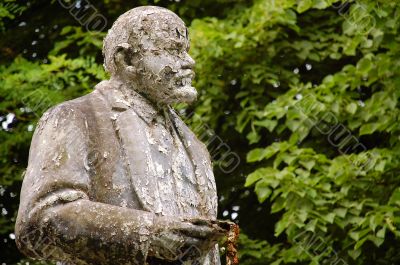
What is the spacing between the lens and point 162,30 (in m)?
6.41

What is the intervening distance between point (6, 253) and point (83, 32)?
2.26 meters

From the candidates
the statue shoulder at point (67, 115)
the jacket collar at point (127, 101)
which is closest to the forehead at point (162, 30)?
the jacket collar at point (127, 101)

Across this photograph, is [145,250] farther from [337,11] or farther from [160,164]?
[337,11]

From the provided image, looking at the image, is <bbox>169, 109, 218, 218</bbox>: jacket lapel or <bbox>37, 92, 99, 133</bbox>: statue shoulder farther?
<bbox>169, 109, 218, 218</bbox>: jacket lapel

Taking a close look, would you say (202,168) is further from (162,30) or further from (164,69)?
(162,30)

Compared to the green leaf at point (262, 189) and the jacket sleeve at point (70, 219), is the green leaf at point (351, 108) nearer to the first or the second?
the green leaf at point (262, 189)

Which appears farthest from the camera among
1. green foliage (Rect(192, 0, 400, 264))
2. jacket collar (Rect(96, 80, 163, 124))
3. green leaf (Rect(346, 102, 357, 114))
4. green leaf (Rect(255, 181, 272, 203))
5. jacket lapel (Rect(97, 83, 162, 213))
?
green leaf (Rect(346, 102, 357, 114))

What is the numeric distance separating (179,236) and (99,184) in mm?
473

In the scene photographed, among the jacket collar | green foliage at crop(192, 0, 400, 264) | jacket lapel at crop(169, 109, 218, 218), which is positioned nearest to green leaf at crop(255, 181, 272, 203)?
green foliage at crop(192, 0, 400, 264)

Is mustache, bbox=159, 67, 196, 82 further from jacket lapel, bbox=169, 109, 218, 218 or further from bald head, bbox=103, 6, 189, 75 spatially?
jacket lapel, bbox=169, 109, 218, 218

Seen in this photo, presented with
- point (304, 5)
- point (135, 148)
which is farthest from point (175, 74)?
point (304, 5)

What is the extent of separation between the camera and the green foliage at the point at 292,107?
11781 mm

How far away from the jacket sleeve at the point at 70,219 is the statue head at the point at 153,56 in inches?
20.2

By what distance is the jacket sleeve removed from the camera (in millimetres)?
5871
